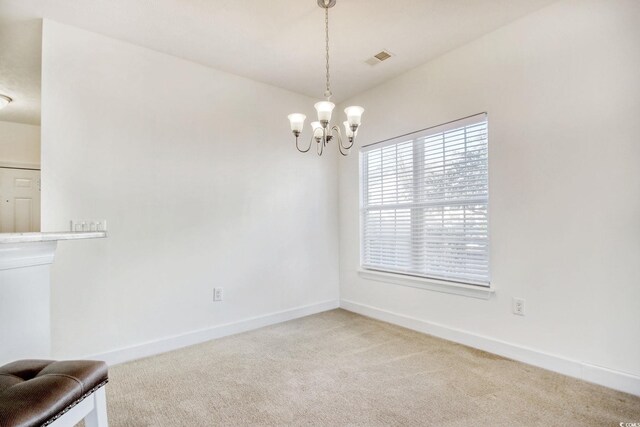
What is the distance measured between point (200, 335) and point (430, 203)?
254 centimetres

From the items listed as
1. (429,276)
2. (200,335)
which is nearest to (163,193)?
(200,335)

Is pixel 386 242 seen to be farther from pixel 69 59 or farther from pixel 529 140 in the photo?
pixel 69 59

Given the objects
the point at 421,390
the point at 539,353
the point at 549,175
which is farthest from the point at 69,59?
the point at 539,353

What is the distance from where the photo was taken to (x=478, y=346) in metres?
2.69

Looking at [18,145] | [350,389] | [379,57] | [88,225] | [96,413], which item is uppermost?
[379,57]

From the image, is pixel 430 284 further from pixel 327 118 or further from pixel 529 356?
pixel 327 118

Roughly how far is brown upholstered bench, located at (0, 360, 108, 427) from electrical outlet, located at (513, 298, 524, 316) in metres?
2.70

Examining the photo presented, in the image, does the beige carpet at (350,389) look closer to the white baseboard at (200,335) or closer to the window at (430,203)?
the white baseboard at (200,335)

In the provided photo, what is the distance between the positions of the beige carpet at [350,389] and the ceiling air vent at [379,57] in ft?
8.73

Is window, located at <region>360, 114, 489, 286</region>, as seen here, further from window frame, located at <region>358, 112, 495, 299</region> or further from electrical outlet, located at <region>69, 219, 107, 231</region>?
electrical outlet, located at <region>69, 219, 107, 231</region>

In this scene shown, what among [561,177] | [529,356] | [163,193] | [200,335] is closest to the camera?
[561,177]

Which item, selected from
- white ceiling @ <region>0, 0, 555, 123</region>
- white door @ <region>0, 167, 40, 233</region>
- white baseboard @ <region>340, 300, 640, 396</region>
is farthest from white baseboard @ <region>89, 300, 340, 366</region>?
white door @ <region>0, 167, 40, 233</region>

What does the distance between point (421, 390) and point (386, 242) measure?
1.72 metres

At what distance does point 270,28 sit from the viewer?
2518 mm
